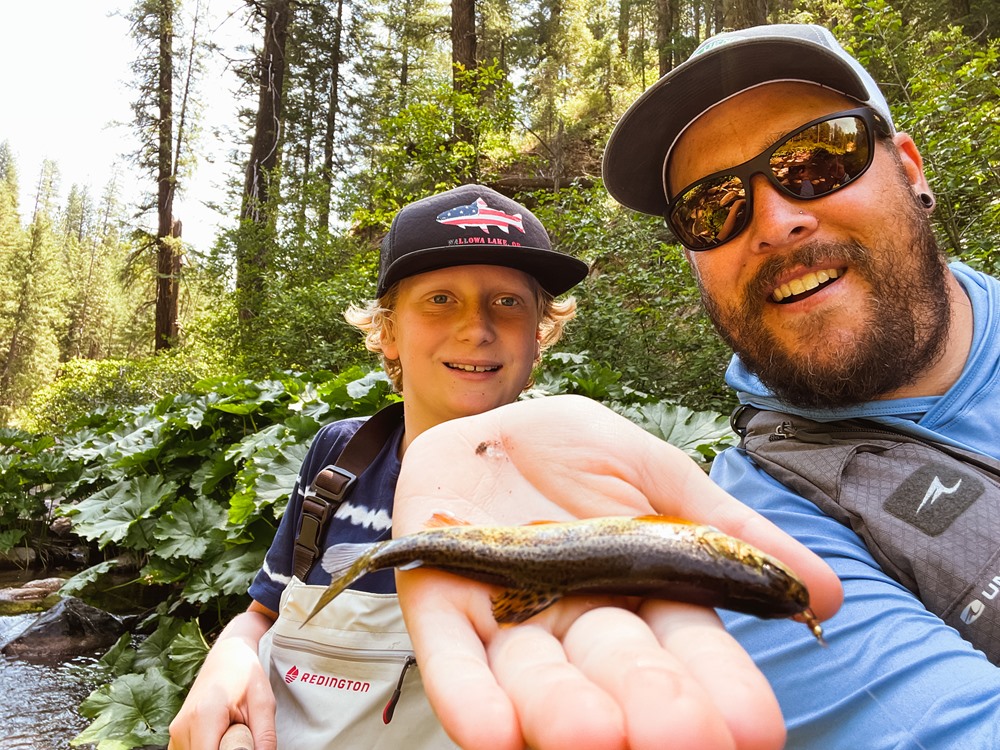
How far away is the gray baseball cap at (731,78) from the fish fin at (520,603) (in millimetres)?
1947

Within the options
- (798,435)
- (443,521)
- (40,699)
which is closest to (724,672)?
(443,521)

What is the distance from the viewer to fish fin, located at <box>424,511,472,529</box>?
1.78m

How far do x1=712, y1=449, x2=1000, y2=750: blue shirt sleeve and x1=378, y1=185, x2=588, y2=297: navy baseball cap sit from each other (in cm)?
150

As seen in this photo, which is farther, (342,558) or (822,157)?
(822,157)

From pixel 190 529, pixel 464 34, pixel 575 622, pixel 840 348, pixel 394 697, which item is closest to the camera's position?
pixel 575 622

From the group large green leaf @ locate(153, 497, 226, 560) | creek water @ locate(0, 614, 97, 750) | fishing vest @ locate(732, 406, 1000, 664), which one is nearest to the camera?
fishing vest @ locate(732, 406, 1000, 664)

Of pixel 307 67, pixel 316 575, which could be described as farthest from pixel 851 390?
pixel 307 67

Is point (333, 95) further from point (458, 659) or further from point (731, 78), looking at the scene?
point (458, 659)

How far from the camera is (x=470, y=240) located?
2.73 meters

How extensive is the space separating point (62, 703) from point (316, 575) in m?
5.25

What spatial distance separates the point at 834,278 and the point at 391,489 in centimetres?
185

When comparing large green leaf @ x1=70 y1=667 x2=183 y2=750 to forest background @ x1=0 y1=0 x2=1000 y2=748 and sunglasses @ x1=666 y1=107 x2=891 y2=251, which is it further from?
sunglasses @ x1=666 y1=107 x2=891 y2=251

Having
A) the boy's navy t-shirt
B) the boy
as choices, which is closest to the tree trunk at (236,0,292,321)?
the boy's navy t-shirt

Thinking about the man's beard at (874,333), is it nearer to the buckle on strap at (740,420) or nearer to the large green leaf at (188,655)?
the buckle on strap at (740,420)
